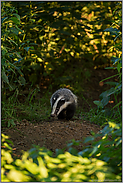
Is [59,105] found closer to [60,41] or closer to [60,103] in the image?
[60,103]

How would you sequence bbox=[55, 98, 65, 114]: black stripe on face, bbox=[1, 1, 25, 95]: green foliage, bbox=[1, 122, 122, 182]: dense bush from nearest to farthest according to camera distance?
bbox=[1, 122, 122, 182]: dense bush → bbox=[1, 1, 25, 95]: green foliage → bbox=[55, 98, 65, 114]: black stripe on face

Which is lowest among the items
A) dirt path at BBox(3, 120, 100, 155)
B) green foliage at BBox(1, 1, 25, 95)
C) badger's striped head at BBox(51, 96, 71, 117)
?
dirt path at BBox(3, 120, 100, 155)

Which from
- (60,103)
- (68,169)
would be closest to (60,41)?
(60,103)

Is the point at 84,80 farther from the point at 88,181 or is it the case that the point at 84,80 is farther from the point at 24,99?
the point at 88,181

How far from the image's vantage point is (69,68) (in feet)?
16.6

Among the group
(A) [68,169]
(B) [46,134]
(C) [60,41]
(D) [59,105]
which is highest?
(C) [60,41]

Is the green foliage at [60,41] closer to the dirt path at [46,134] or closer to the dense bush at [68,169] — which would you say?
the dirt path at [46,134]

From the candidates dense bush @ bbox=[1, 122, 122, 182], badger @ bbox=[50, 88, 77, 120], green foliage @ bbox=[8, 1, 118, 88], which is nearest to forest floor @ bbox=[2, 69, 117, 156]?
badger @ bbox=[50, 88, 77, 120]

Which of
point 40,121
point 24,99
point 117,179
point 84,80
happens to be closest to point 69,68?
point 84,80

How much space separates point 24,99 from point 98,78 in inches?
76.4

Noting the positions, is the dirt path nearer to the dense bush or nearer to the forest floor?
the forest floor

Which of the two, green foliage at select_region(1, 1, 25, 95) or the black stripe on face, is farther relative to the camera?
the black stripe on face

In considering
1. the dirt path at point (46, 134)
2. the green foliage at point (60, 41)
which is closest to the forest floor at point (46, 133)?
the dirt path at point (46, 134)

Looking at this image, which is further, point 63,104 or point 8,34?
point 63,104
